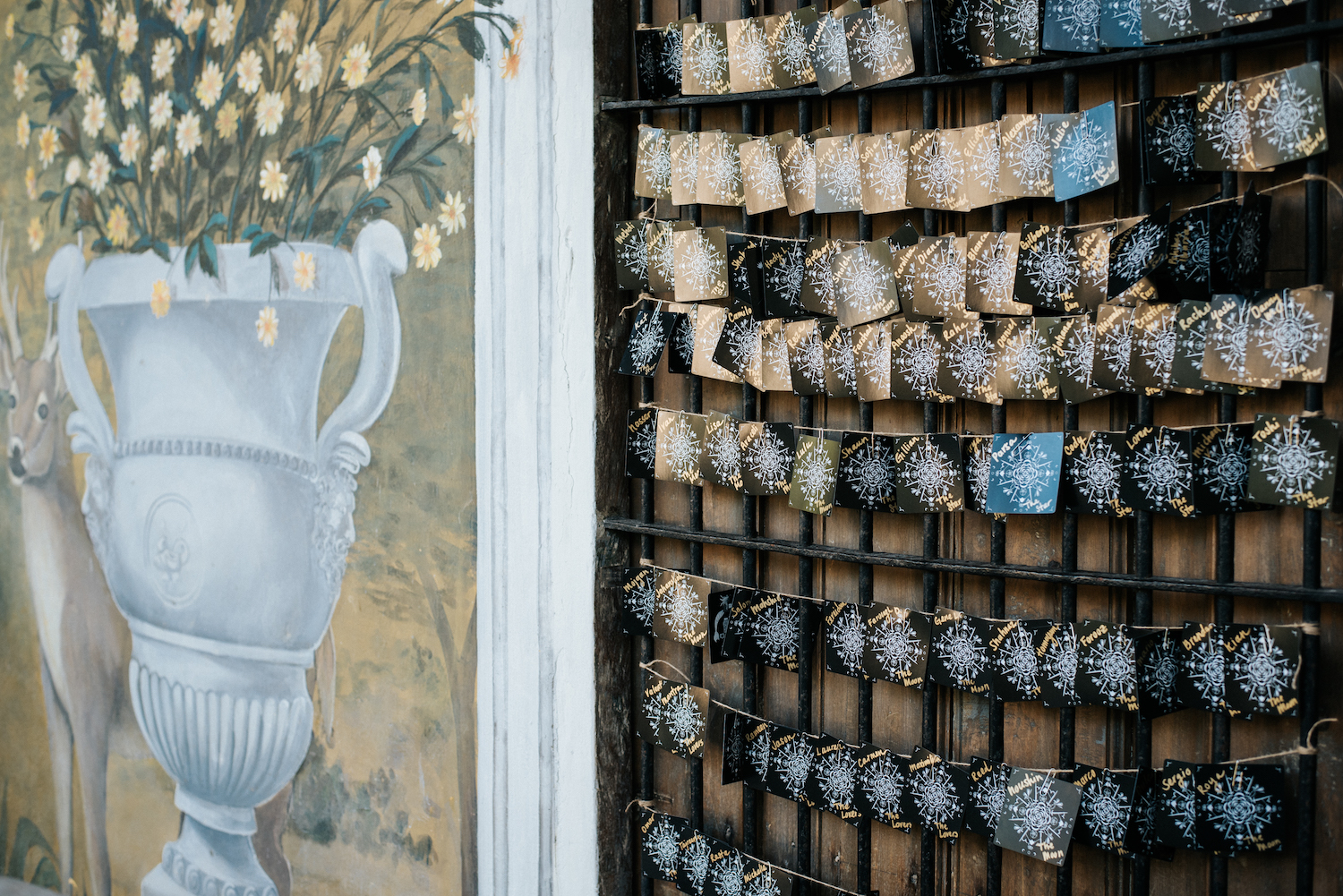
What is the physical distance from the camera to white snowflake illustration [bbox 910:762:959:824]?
1.19 meters

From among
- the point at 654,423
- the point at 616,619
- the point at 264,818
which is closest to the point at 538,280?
the point at 654,423

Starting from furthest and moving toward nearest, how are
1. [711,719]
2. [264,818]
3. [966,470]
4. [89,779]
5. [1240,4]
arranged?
[89,779], [264,818], [711,719], [966,470], [1240,4]

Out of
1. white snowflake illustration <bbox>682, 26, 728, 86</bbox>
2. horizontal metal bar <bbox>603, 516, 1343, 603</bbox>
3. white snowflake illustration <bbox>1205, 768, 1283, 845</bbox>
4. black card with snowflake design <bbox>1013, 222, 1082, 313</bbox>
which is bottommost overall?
white snowflake illustration <bbox>1205, 768, 1283, 845</bbox>

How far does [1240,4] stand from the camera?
3.26 ft

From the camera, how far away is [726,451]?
4.43 ft

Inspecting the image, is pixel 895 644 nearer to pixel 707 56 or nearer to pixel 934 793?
pixel 934 793

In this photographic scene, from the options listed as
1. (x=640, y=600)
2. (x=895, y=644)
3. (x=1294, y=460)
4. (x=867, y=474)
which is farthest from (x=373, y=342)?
(x=1294, y=460)

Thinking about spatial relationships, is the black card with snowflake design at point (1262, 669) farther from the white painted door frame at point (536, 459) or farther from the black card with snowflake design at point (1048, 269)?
the white painted door frame at point (536, 459)

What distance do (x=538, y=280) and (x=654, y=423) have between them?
0.28 m

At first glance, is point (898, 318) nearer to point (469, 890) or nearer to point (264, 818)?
point (469, 890)

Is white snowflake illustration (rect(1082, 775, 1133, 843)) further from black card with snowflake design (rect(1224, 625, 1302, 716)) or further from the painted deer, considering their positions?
the painted deer

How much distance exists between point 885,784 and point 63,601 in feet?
6.17

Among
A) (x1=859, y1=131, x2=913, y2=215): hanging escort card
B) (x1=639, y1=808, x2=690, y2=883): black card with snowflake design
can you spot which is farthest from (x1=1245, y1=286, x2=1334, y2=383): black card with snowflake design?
(x1=639, y1=808, x2=690, y2=883): black card with snowflake design

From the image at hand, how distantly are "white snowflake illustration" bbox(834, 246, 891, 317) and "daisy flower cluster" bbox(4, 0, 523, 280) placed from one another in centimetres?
61
